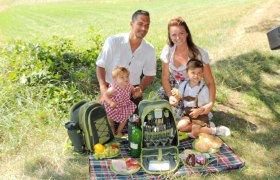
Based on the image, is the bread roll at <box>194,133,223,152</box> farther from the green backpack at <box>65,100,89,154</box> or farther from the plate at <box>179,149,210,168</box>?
the green backpack at <box>65,100,89,154</box>

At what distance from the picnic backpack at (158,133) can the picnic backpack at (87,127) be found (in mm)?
560

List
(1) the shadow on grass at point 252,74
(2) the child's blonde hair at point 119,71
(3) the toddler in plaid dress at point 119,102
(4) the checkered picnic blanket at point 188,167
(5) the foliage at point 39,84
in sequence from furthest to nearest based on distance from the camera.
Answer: (1) the shadow on grass at point 252,74, (5) the foliage at point 39,84, (3) the toddler in plaid dress at point 119,102, (2) the child's blonde hair at point 119,71, (4) the checkered picnic blanket at point 188,167

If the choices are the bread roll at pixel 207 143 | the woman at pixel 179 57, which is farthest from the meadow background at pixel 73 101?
the woman at pixel 179 57

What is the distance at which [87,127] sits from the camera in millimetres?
Answer: 4453

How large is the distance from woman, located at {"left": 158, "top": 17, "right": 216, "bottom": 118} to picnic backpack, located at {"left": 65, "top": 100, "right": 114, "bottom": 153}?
114 centimetres

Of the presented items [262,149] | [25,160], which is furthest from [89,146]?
[262,149]

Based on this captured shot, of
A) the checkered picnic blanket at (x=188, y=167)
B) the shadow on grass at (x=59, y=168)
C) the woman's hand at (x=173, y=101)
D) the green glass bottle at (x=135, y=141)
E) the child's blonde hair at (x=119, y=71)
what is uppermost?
the child's blonde hair at (x=119, y=71)

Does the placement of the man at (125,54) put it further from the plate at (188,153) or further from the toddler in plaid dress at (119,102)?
the plate at (188,153)

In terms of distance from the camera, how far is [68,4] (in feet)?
100

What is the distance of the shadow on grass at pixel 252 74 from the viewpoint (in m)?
6.32

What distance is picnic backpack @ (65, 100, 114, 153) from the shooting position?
4422 mm

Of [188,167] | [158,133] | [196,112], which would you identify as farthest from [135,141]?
[196,112]

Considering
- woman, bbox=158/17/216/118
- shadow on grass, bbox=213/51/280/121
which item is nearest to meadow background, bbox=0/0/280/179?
shadow on grass, bbox=213/51/280/121

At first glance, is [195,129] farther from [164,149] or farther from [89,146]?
[89,146]
